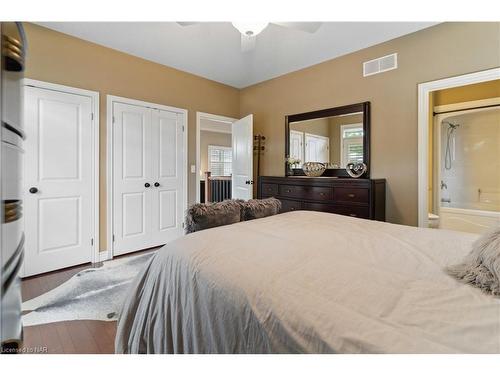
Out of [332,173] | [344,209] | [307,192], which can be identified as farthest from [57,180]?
[332,173]

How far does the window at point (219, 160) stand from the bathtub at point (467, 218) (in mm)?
5938

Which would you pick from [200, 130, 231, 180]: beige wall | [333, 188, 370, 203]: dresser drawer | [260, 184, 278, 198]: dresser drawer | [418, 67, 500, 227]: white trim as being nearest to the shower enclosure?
[418, 67, 500, 227]: white trim

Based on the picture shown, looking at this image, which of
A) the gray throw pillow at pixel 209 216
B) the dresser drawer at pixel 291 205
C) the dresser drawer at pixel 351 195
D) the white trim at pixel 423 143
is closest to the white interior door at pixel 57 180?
the gray throw pillow at pixel 209 216

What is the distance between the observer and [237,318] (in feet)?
2.43

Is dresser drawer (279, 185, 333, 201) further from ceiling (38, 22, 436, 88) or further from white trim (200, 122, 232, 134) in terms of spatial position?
white trim (200, 122, 232, 134)

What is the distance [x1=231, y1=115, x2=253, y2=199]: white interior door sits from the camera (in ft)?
12.9

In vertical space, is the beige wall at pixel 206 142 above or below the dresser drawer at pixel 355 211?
above

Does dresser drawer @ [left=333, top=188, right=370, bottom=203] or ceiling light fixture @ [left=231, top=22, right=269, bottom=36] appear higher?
ceiling light fixture @ [left=231, top=22, right=269, bottom=36]

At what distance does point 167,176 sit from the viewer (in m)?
3.54

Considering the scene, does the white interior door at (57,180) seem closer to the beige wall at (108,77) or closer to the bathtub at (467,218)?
the beige wall at (108,77)

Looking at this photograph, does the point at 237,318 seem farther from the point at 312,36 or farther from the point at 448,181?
the point at 448,181

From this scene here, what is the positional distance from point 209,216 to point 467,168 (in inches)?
164

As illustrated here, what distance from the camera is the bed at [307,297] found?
54 centimetres
